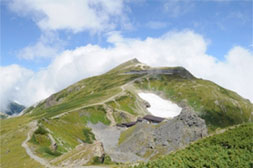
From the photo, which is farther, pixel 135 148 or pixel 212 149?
pixel 135 148

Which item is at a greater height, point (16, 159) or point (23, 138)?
point (23, 138)

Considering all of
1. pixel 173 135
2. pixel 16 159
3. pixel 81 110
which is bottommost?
pixel 16 159

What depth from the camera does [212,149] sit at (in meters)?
29.5

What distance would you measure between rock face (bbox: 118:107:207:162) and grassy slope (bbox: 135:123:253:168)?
39.5 metres

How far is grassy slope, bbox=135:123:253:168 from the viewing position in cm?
2483

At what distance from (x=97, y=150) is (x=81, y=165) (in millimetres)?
6117

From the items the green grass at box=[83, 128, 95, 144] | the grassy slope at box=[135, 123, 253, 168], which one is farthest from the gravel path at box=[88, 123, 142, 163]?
the grassy slope at box=[135, 123, 253, 168]

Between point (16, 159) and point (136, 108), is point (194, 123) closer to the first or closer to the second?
point (16, 159)

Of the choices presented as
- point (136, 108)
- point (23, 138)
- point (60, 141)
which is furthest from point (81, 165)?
point (136, 108)

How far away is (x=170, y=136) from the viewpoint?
74562mm

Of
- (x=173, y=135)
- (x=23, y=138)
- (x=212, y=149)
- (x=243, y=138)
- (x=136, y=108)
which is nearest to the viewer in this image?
(x=212, y=149)

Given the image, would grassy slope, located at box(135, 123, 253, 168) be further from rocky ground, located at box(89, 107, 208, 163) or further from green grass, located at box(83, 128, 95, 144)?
green grass, located at box(83, 128, 95, 144)

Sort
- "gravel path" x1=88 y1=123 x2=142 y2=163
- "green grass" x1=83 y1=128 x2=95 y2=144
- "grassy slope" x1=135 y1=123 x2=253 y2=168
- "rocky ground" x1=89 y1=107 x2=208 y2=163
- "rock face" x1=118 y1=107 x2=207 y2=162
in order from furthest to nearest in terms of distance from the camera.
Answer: "green grass" x1=83 y1=128 x2=95 y2=144 < "gravel path" x1=88 y1=123 x2=142 y2=163 < "rock face" x1=118 y1=107 x2=207 y2=162 < "rocky ground" x1=89 y1=107 x2=208 y2=163 < "grassy slope" x1=135 y1=123 x2=253 y2=168

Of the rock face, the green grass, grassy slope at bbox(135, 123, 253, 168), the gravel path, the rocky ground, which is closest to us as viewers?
grassy slope at bbox(135, 123, 253, 168)
